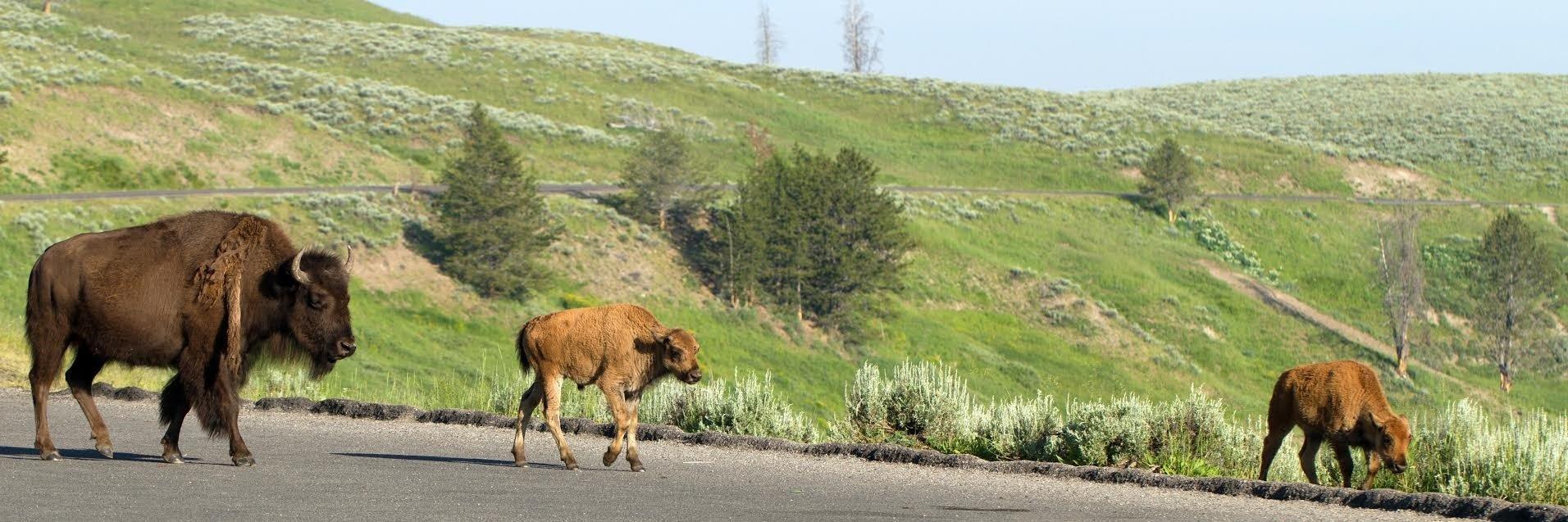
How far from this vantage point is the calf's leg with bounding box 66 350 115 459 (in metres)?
11.8

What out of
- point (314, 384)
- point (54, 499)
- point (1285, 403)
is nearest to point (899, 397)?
point (1285, 403)

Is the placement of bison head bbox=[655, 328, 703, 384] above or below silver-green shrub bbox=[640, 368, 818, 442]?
above

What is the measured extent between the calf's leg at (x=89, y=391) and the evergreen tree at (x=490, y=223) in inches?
1648

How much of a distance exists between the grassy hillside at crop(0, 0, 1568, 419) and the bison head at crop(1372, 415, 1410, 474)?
9.01 m

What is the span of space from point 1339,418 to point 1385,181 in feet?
296

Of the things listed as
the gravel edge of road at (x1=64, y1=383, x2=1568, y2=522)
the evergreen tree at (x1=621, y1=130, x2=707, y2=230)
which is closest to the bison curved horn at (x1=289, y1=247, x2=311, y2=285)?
the gravel edge of road at (x1=64, y1=383, x2=1568, y2=522)

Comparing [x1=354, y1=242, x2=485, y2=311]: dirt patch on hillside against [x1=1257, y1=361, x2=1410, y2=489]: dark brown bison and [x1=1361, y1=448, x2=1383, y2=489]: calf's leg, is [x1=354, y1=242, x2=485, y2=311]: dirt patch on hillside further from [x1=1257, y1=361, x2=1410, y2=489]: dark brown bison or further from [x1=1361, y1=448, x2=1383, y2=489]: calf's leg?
[x1=1361, y1=448, x2=1383, y2=489]: calf's leg

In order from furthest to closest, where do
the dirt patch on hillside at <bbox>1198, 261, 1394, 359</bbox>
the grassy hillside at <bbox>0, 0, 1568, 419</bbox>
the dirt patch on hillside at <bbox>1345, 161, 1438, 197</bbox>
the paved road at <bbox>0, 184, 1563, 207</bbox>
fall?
the dirt patch on hillside at <bbox>1345, 161, 1438, 197</bbox>
the dirt patch on hillside at <bbox>1198, 261, 1394, 359</bbox>
the grassy hillside at <bbox>0, 0, 1568, 419</bbox>
the paved road at <bbox>0, 184, 1563, 207</bbox>

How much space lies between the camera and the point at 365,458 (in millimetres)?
12547

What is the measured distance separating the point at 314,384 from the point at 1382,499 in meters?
14.3

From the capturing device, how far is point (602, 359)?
40.1 ft

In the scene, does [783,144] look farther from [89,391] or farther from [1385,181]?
[89,391]

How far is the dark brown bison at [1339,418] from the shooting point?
12.1 meters

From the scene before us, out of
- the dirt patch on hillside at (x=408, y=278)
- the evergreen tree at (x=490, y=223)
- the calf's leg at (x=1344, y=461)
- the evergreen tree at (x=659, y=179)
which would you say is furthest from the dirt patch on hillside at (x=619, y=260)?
the calf's leg at (x=1344, y=461)
